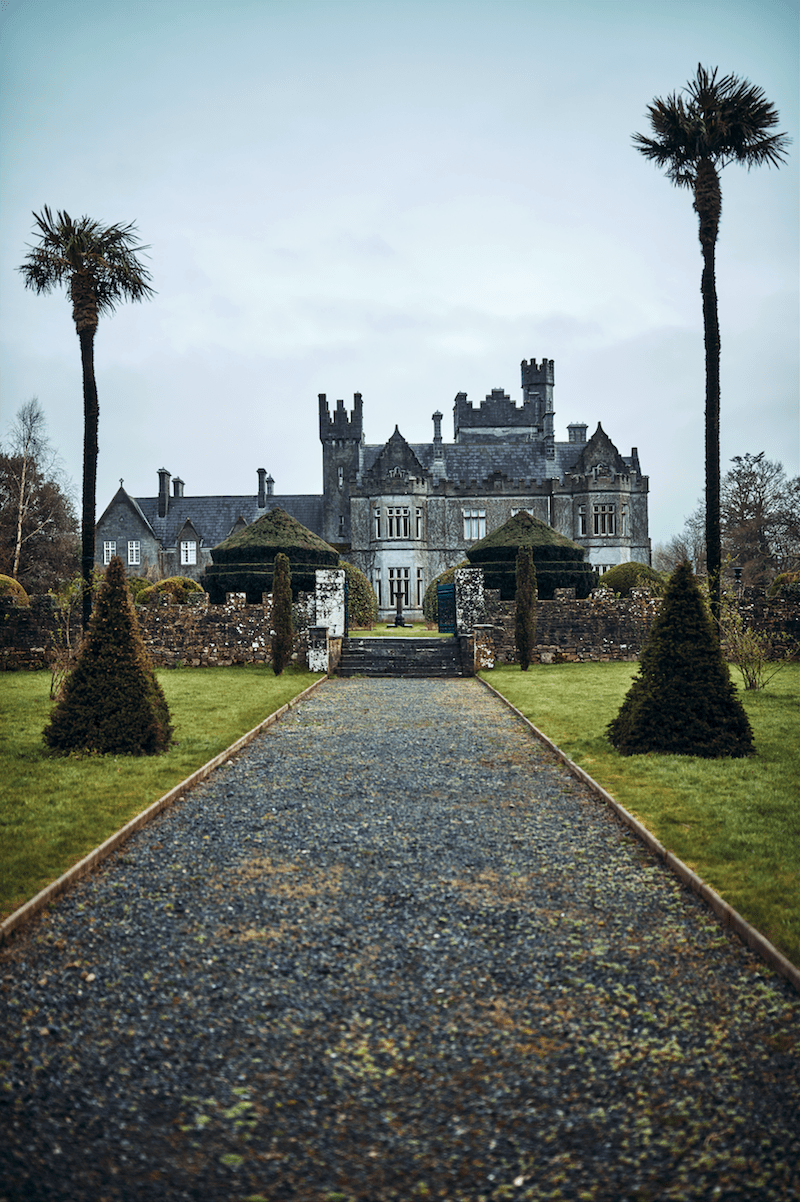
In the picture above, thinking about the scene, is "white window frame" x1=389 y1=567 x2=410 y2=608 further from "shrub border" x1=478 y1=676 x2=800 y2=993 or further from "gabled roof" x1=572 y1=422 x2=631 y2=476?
"shrub border" x1=478 y1=676 x2=800 y2=993

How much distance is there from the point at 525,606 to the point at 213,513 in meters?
37.8

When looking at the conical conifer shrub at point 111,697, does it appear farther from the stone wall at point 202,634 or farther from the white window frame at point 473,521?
the white window frame at point 473,521

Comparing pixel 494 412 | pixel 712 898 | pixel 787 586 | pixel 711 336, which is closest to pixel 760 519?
pixel 494 412

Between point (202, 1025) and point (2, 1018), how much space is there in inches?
35.9

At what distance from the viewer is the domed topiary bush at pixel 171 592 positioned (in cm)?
2504

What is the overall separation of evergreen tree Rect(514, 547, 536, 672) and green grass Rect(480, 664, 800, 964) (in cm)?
678

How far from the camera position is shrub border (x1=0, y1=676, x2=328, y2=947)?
4793 mm

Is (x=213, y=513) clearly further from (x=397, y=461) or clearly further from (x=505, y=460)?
(x=505, y=460)

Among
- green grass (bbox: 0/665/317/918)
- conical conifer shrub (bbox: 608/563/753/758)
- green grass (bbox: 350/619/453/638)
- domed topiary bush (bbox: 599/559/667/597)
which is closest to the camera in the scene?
green grass (bbox: 0/665/317/918)

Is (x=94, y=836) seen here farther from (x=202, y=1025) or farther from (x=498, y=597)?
(x=498, y=597)

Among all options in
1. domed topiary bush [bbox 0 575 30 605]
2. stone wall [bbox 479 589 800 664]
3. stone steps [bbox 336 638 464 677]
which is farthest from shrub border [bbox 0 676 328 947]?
domed topiary bush [bbox 0 575 30 605]

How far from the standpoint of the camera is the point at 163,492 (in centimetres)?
5591

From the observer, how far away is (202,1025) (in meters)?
3.71

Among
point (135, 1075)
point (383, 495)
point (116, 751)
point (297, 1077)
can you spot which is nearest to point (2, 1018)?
point (135, 1075)
